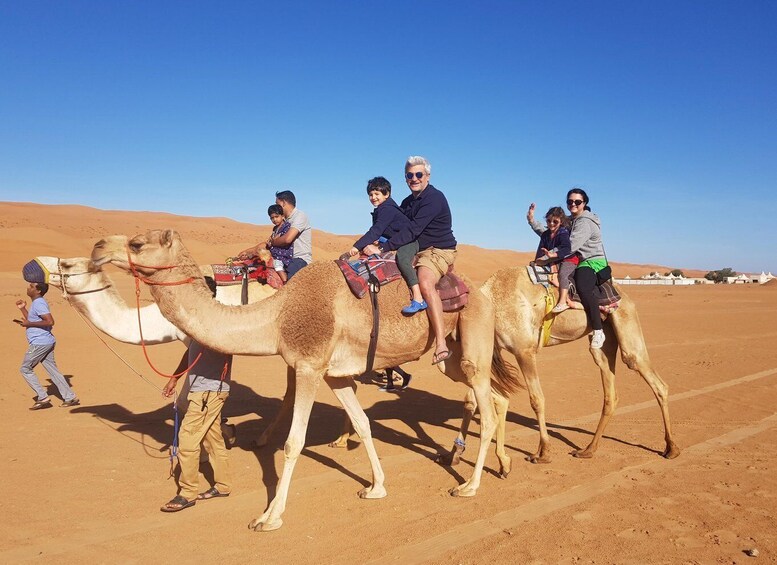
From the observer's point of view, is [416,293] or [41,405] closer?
[416,293]

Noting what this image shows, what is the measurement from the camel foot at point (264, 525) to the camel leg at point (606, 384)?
4.34 m

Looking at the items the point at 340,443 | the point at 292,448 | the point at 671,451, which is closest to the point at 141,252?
the point at 292,448

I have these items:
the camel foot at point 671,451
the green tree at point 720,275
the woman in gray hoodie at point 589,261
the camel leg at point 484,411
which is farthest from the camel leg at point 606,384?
the green tree at point 720,275

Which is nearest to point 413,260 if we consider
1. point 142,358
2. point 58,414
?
point 58,414

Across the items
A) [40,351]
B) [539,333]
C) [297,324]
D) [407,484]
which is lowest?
[407,484]

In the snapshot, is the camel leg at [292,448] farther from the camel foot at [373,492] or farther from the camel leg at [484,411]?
the camel leg at [484,411]

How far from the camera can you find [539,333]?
8.48m

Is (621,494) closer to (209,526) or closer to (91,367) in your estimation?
(209,526)

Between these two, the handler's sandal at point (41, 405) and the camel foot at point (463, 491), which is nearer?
the camel foot at point (463, 491)

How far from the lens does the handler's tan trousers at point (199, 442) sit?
235 inches

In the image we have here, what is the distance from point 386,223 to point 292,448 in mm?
2617

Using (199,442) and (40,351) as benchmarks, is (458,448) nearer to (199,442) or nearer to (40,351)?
(199,442)

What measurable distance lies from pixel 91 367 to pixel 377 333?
10.6 m

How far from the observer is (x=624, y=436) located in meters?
8.93
